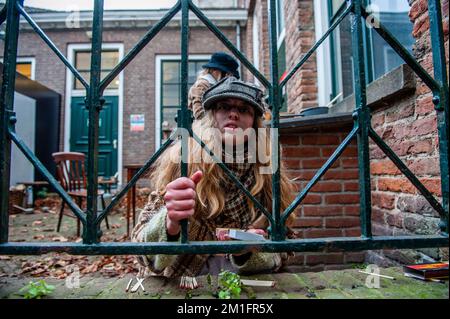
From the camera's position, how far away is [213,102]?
61.6 inches

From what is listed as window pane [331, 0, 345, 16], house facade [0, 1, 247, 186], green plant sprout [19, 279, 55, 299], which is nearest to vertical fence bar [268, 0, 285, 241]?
green plant sprout [19, 279, 55, 299]

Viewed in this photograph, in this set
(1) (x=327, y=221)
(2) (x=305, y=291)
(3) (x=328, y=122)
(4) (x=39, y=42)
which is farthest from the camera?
(4) (x=39, y=42)

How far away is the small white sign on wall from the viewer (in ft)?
31.2

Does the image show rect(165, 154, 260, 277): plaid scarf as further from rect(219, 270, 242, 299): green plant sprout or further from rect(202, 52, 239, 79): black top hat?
rect(202, 52, 239, 79): black top hat

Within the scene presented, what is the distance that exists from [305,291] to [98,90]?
0.97 metres

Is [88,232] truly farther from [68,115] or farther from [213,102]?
[68,115]

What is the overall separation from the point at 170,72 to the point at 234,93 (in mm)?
8954

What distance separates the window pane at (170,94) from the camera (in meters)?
9.79

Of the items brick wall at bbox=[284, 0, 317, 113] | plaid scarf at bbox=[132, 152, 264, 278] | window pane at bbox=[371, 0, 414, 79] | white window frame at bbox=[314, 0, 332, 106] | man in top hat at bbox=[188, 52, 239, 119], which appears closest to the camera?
plaid scarf at bbox=[132, 152, 264, 278]

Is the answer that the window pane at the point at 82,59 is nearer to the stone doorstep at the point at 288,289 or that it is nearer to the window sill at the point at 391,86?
the window sill at the point at 391,86

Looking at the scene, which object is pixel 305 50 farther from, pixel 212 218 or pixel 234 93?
pixel 212 218

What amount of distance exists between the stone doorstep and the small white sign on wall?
8710mm

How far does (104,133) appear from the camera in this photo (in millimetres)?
9547

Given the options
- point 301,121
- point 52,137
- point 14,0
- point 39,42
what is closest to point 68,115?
point 52,137
